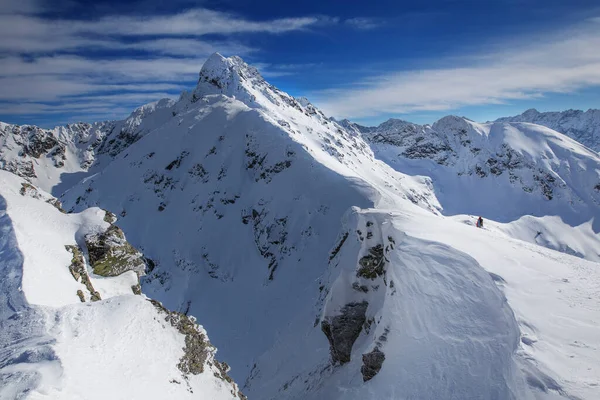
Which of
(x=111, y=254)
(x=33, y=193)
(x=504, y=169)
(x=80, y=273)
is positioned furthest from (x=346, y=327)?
(x=504, y=169)

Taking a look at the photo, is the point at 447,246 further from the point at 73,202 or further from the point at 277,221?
the point at 73,202

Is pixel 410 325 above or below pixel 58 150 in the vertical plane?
above

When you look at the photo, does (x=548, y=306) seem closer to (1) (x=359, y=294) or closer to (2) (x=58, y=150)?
(1) (x=359, y=294)

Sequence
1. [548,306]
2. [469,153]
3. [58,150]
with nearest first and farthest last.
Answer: [548,306], [469,153], [58,150]

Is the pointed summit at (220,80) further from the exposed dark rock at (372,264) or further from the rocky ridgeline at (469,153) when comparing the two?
the rocky ridgeline at (469,153)

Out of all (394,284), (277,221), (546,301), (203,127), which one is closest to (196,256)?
(277,221)

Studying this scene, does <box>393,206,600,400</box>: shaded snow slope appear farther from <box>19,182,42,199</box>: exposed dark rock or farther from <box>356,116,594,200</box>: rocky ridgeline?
<box>356,116,594,200</box>: rocky ridgeline
